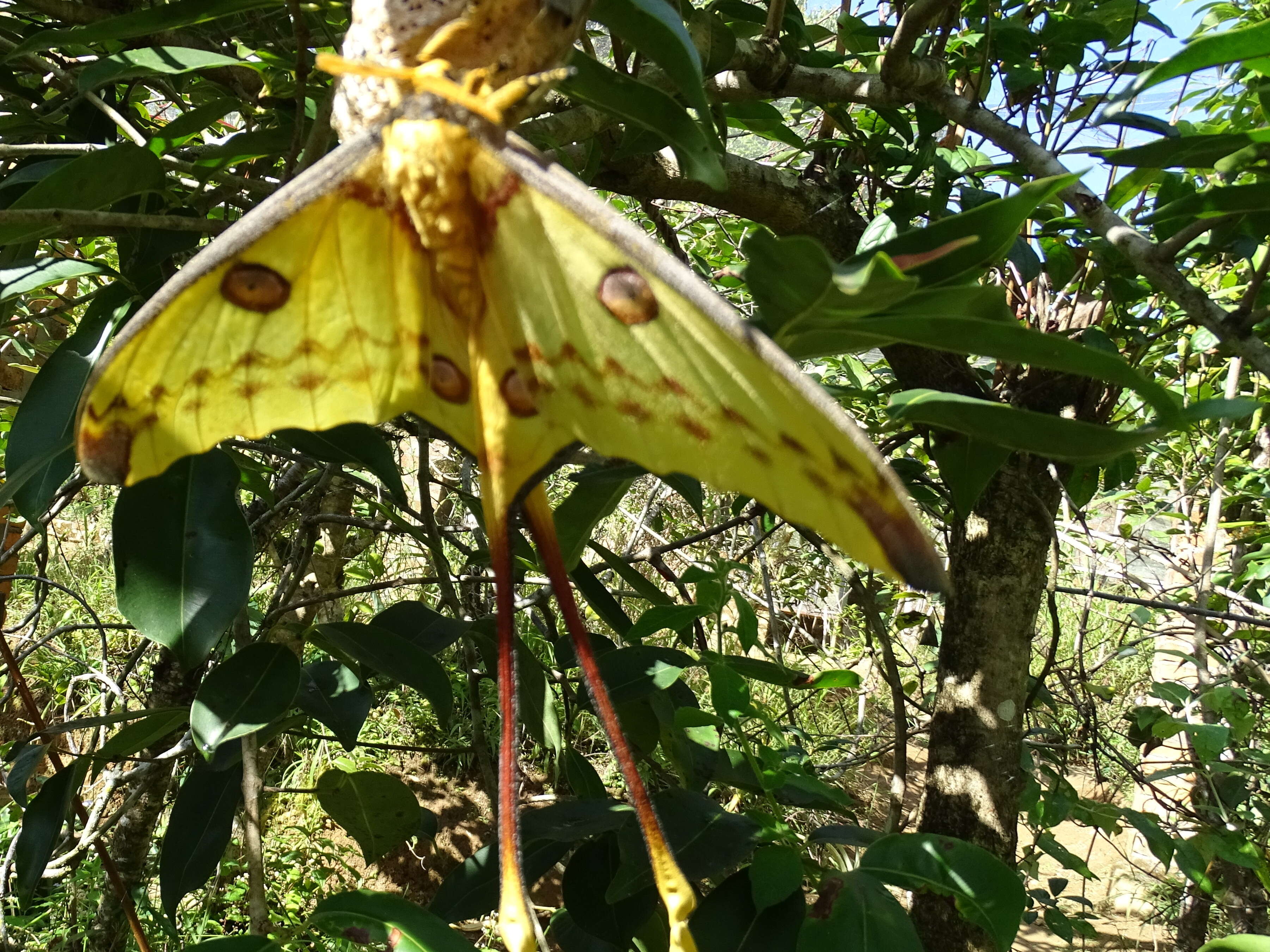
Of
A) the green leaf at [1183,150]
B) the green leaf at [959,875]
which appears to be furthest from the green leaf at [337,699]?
the green leaf at [1183,150]

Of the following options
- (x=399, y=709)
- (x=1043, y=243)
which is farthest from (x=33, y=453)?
(x=399, y=709)

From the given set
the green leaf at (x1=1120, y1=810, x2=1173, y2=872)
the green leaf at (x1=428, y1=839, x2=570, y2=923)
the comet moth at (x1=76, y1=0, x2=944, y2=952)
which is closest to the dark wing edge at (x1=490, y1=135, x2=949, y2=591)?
the comet moth at (x1=76, y1=0, x2=944, y2=952)

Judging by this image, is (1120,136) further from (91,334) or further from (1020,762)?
(91,334)

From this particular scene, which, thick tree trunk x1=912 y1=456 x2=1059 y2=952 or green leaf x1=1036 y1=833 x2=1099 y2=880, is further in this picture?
green leaf x1=1036 y1=833 x2=1099 y2=880

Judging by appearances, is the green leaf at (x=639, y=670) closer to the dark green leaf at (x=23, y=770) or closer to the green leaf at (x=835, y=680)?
the green leaf at (x=835, y=680)

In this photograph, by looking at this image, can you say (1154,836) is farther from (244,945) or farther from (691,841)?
(244,945)

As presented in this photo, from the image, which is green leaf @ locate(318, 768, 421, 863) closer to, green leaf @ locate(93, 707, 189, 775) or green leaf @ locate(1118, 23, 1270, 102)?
green leaf @ locate(93, 707, 189, 775)

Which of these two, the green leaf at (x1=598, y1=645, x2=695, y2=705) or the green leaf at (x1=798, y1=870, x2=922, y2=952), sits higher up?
the green leaf at (x1=598, y1=645, x2=695, y2=705)
